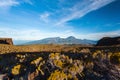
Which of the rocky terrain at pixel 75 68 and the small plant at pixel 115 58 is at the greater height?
the small plant at pixel 115 58

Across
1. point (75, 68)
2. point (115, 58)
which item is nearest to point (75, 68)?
point (75, 68)

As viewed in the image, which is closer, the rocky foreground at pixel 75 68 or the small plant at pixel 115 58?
the rocky foreground at pixel 75 68

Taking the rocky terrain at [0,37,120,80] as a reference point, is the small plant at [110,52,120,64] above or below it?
above

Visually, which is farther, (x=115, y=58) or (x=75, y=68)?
(x=75, y=68)

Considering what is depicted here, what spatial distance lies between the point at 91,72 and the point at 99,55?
10.9 ft

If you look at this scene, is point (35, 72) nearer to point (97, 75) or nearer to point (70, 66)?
point (70, 66)

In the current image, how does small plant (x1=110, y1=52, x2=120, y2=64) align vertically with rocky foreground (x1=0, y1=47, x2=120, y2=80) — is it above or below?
above

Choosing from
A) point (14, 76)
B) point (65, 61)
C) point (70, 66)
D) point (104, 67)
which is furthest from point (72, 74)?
point (14, 76)

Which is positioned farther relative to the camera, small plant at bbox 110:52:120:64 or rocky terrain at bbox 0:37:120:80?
small plant at bbox 110:52:120:64

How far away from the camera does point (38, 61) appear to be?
92.8ft

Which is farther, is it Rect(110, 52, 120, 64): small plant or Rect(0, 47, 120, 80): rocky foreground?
Rect(110, 52, 120, 64): small plant

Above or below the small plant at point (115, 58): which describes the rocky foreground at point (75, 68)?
below

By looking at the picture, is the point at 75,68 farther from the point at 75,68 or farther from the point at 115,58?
the point at 115,58

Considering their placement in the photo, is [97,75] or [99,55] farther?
[99,55]
